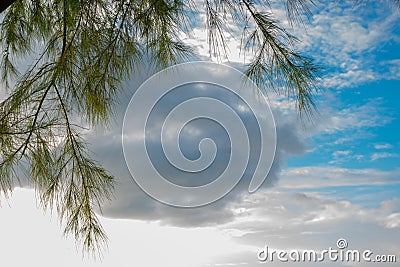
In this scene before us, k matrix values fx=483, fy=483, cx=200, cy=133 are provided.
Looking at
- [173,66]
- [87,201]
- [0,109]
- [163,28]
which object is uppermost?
[163,28]

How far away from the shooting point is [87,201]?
1887 millimetres

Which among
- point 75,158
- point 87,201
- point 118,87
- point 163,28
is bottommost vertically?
point 87,201

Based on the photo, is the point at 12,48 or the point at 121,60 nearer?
the point at 121,60

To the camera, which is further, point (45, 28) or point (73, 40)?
point (45, 28)

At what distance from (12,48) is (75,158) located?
2.28 feet

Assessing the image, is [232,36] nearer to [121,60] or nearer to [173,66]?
[173,66]

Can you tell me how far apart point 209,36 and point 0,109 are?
845 mm

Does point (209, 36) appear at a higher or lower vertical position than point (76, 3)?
lower

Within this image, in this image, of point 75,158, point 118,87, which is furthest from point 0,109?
point 118,87

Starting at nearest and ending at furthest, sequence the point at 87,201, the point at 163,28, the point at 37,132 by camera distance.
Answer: the point at 37,132, the point at 87,201, the point at 163,28

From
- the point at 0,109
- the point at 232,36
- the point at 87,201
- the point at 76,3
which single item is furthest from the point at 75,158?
the point at 232,36

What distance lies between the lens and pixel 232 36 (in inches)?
75.2

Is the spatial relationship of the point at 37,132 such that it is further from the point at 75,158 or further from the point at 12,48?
the point at 12,48

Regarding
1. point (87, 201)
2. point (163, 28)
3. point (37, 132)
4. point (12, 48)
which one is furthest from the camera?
point (12, 48)
